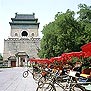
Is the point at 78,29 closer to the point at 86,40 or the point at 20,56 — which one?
the point at 86,40

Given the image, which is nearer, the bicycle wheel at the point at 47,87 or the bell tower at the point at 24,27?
→ the bicycle wheel at the point at 47,87

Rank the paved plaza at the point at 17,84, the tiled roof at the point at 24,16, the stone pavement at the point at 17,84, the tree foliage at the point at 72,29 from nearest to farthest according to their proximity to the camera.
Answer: the paved plaza at the point at 17,84
the stone pavement at the point at 17,84
the tree foliage at the point at 72,29
the tiled roof at the point at 24,16

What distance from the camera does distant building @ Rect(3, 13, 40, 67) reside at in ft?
261

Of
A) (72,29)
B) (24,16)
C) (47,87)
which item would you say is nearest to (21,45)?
(24,16)

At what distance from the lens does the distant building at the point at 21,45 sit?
7969cm

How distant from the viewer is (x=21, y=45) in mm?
80188

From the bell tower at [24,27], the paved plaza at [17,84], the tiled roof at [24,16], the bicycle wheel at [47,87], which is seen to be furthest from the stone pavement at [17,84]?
the tiled roof at [24,16]

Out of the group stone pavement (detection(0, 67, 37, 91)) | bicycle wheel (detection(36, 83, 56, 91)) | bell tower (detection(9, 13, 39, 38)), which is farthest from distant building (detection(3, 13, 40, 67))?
bicycle wheel (detection(36, 83, 56, 91))

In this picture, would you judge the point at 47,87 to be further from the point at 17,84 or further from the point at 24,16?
the point at 24,16

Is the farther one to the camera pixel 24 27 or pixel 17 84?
pixel 24 27

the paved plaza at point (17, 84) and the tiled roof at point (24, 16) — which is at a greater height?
the tiled roof at point (24, 16)

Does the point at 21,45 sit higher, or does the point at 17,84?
the point at 21,45

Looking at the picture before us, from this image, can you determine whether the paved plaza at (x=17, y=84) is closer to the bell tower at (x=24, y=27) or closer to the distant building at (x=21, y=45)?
the distant building at (x=21, y=45)

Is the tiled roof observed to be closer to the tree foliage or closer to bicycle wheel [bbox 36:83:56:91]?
the tree foliage
